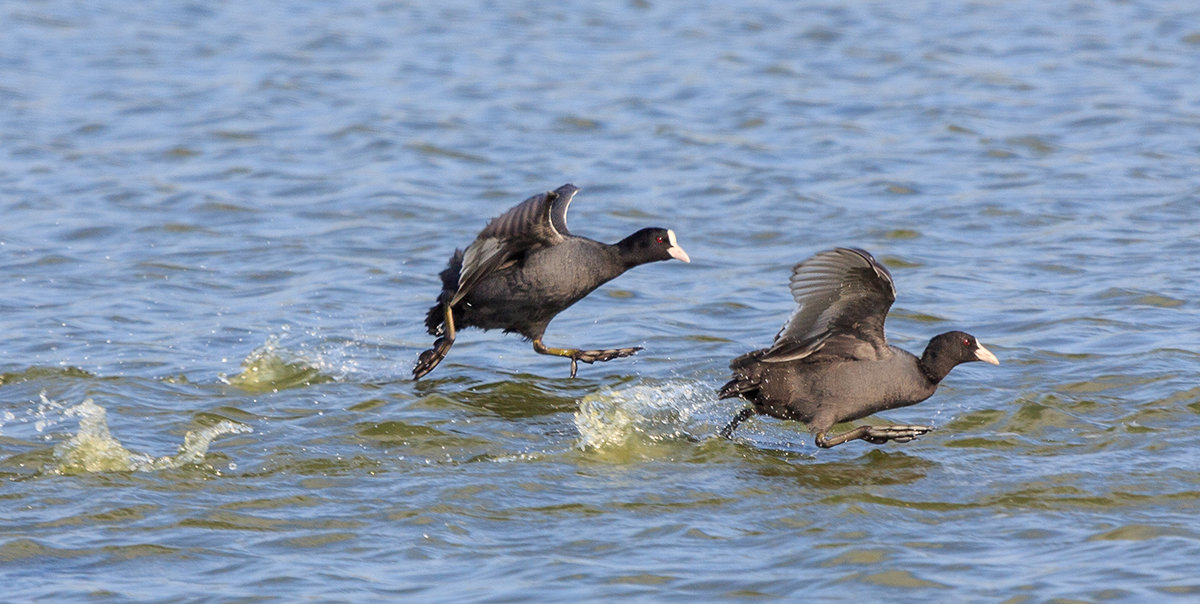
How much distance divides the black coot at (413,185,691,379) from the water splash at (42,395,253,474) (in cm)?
148

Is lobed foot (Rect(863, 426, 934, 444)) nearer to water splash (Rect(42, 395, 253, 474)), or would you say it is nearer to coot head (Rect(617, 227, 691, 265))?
coot head (Rect(617, 227, 691, 265))

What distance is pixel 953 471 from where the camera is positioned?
19.6 ft

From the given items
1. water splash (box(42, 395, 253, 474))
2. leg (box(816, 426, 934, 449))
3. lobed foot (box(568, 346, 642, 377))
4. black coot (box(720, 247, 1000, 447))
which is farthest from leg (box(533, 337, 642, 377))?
water splash (box(42, 395, 253, 474))

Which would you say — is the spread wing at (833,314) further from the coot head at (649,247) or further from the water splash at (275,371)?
the water splash at (275,371)

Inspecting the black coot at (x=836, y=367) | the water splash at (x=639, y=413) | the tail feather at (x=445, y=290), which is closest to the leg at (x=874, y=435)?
the black coot at (x=836, y=367)

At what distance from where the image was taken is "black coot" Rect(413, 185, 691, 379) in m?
7.09

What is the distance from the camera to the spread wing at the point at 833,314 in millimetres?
6059

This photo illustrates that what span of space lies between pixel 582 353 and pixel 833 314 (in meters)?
1.66

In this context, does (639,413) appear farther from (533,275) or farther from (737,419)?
(533,275)

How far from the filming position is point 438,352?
738cm

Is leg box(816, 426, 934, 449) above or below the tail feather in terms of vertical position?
below

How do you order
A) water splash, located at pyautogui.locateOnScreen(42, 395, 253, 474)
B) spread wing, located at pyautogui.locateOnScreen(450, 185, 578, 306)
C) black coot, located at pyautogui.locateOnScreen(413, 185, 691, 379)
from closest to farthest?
water splash, located at pyautogui.locateOnScreen(42, 395, 253, 474) < spread wing, located at pyautogui.locateOnScreen(450, 185, 578, 306) < black coot, located at pyautogui.locateOnScreen(413, 185, 691, 379)

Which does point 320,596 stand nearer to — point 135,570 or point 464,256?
point 135,570

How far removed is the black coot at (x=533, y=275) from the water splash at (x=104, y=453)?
1477mm
